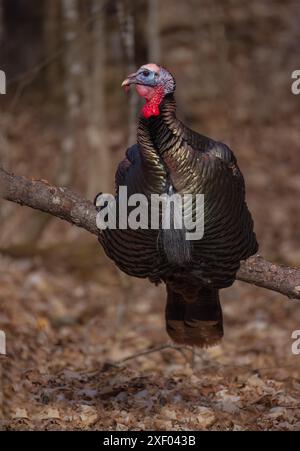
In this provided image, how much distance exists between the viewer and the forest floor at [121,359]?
5477mm

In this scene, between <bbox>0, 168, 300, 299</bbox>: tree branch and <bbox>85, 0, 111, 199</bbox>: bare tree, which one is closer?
<bbox>0, 168, 300, 299</bbox>: tree branch

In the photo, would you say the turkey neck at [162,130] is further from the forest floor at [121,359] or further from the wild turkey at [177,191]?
the forest floor at [121,359]

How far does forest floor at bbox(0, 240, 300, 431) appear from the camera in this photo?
216 inches

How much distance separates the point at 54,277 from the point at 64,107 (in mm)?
6571

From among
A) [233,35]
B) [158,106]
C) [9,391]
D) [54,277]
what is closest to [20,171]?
[54,277]

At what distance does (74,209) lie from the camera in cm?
509

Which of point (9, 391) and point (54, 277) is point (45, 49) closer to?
point (54, 277)

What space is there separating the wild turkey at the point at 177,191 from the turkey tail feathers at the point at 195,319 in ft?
0.91

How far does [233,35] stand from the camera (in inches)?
659

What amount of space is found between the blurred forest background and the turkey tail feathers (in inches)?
17.1

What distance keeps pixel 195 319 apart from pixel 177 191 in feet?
4.63

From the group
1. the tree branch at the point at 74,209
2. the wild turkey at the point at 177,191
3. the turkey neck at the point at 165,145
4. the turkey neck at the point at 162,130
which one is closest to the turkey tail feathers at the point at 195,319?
the wild turkey at the point at 177,191

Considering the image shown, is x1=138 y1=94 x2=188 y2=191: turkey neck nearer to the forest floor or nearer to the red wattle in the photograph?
the red wattle

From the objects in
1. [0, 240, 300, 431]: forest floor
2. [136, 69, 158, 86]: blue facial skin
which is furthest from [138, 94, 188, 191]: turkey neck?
[0, 240, 300, 431]: forest floor
